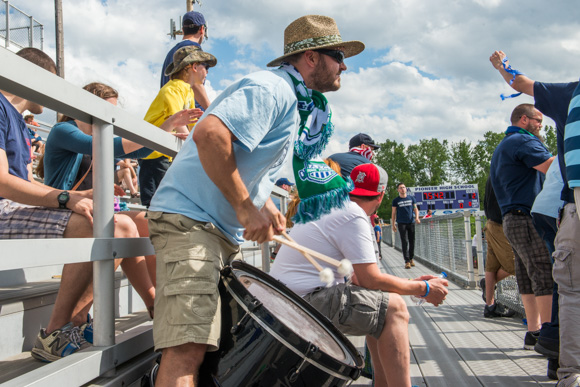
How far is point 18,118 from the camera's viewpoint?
88.2 inches

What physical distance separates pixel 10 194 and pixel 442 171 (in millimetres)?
90638

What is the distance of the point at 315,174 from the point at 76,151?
1.15 metres

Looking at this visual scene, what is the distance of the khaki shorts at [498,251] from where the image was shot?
513 cm

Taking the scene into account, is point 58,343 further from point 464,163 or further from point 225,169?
point 464,163

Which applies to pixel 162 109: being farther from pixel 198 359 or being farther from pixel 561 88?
pixel 561 88

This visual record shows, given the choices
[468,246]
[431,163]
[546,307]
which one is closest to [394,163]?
[431,163]

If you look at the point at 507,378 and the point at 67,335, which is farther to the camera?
the point at 507,378

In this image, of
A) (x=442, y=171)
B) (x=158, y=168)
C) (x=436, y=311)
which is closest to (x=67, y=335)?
(x=158, y=168)

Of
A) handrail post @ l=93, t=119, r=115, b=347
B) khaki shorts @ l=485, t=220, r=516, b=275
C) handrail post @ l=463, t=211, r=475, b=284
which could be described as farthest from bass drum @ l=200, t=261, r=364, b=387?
handrail post @ l=463, t=211, r=475, b=284

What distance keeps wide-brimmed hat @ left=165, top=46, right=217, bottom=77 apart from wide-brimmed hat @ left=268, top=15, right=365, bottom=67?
1.42 m

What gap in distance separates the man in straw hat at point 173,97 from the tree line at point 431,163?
79.3 m

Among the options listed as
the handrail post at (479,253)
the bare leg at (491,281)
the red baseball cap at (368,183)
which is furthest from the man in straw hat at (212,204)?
the handrail post at (479,253)

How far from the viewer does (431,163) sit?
89.1 m

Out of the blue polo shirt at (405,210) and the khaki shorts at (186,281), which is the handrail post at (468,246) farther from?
the khaki shorts at (186,281)
